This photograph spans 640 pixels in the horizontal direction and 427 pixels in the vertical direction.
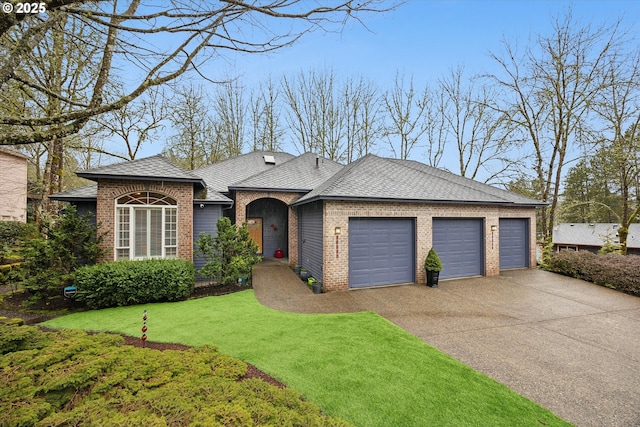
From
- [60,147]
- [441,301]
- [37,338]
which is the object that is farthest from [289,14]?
[60,147]

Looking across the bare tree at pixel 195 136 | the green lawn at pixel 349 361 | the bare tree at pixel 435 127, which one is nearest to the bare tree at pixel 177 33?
the green lawn at pixel 349 361

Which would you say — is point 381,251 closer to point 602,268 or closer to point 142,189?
point 602,268

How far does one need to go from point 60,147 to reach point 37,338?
41.6 feet

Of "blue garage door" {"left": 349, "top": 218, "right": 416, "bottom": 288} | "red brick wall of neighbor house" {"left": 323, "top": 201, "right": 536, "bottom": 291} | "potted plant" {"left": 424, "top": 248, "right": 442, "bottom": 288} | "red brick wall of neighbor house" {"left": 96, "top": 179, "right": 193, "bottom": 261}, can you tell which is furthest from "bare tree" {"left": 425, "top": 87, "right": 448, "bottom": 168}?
"red brick wall of neighbor house" {"left": 96, "top": 179, "right": 193, "bottom": 261}

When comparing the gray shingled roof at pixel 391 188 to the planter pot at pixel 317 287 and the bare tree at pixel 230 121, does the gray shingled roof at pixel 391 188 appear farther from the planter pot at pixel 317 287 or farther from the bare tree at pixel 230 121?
the bare tree at pixel 230 121

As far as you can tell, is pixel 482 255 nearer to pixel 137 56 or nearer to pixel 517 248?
pixel 517 248

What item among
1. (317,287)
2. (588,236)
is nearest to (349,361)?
(317,287)

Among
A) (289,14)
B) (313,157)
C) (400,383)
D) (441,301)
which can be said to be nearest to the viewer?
(289,14)

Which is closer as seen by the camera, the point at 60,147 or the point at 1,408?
the point at 1,408

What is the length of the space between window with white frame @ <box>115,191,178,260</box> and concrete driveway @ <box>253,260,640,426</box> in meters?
3.45

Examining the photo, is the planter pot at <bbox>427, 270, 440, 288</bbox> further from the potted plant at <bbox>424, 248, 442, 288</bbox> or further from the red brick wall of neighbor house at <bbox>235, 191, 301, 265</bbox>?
the red brick wall of neighbor house at <bbox>235, 191, 301, 265</bbox>

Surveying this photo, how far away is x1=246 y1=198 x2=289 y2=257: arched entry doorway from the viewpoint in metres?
15.8

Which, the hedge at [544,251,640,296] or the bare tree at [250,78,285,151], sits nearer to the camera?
the hedge at [544,251,640,296]

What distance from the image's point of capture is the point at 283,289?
8.89 m
